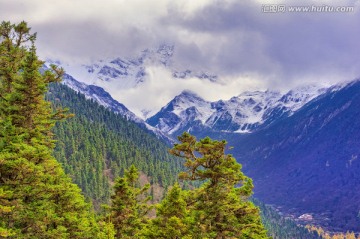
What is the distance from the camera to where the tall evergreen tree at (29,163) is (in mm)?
23688

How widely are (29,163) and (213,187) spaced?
13.1 metres

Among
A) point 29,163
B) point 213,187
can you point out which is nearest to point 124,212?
point 213,187

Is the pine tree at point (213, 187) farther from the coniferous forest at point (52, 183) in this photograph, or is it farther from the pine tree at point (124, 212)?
the pine tree at point (124, 212)

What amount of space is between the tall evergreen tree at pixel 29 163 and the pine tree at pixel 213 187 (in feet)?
31.2

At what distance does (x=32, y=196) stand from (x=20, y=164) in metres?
3.14

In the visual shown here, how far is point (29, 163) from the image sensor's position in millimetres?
23703

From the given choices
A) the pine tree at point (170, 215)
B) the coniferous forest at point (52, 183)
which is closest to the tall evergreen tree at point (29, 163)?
Answer: the coniferous forest at point (52, 183)

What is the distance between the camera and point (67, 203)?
32.3 meters

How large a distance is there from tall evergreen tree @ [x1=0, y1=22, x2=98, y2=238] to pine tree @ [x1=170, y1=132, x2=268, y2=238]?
9501 millimetres

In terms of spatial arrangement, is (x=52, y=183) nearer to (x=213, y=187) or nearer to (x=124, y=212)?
(x=213, y=187)

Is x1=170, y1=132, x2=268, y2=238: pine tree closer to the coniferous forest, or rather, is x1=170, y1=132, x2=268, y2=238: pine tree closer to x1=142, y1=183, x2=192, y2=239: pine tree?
the coniferous forest

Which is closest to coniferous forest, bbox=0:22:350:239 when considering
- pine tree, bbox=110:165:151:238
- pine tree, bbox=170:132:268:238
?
pine tree, bbox=170:132:268:238

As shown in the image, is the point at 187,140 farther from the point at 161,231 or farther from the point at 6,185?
the point at 6,185

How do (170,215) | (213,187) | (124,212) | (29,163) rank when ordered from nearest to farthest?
(29,163)
(213,187)
(170,215)
(124,212)
